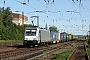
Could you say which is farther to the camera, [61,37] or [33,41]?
[61,37]

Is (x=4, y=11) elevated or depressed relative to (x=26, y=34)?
elevated

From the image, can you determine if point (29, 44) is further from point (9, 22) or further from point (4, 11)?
point (4, 11)

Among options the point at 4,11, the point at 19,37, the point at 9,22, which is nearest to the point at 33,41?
the point at 19,37

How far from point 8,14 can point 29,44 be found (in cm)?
6077

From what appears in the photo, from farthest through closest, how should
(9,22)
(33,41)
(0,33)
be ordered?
(9,22), (0,33), (33,41)

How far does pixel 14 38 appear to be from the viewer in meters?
74.4

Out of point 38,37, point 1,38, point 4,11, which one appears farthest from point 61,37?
point 38,37

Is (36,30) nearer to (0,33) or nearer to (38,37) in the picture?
(38,37)

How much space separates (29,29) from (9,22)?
56231 mm

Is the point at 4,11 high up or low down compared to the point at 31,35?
up

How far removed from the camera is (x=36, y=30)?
127 feet

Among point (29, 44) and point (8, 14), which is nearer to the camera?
point (29, 44)

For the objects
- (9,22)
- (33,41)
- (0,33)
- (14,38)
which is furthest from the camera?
(9,22)

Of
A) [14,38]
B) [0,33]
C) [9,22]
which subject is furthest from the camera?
[9,22]
